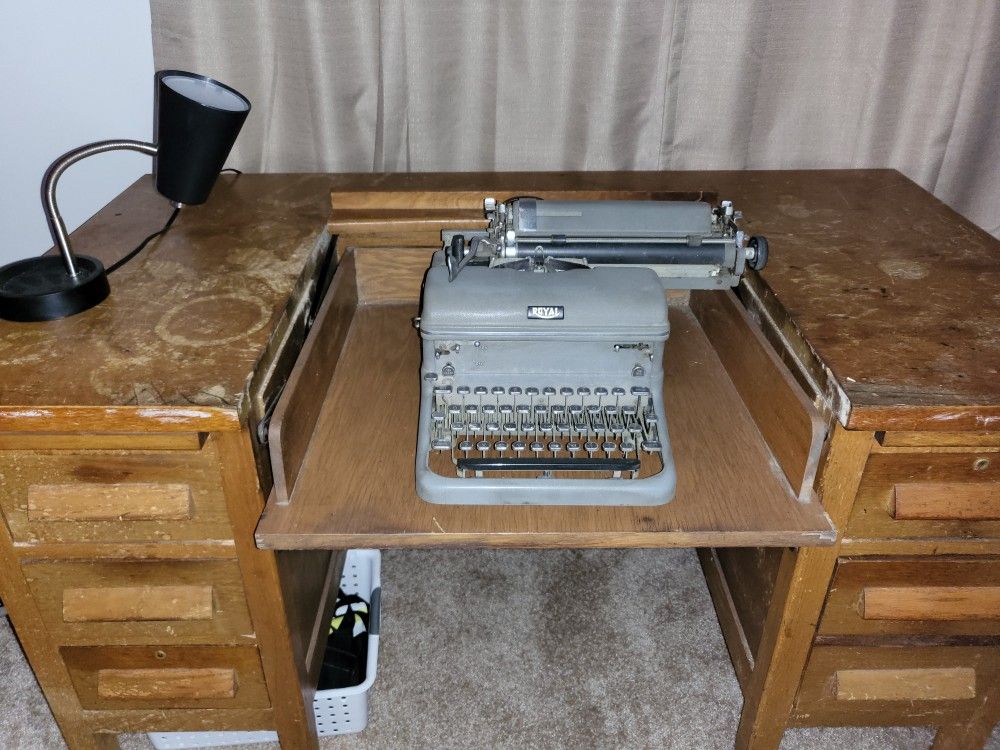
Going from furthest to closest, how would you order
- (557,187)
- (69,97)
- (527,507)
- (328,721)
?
(69,97), (557,187), (328,721), (527,507)

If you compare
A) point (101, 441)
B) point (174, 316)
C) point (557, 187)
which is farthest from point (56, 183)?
point (557, 187)

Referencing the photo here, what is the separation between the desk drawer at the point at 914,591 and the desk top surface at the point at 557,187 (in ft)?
0.84

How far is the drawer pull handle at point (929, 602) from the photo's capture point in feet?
3.45

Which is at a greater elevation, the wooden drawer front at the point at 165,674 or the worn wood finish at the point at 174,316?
the worn wood finish at the point at 174,316

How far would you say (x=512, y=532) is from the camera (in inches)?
37.4

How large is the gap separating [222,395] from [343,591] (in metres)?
0.85

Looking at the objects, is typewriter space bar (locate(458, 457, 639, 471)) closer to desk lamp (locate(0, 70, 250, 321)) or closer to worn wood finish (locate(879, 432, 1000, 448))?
worn wood finish (locate(879, 432, 1000, 448))

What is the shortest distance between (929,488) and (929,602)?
8.2 inches

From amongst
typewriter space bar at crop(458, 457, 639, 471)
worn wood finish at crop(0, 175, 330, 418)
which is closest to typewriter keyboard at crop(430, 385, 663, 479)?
typewriter space bar at crop(458, 457, 639, 471)

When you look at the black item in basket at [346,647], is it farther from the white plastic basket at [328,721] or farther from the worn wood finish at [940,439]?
the worn wood finish at [940,439]

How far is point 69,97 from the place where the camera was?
Answer: 1598mm

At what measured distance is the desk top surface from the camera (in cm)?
91

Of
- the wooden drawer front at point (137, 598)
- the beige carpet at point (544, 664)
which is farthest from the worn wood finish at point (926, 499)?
the wooden drawer front at point (137, 598)

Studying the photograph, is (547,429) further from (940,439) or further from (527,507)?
(940,439)
